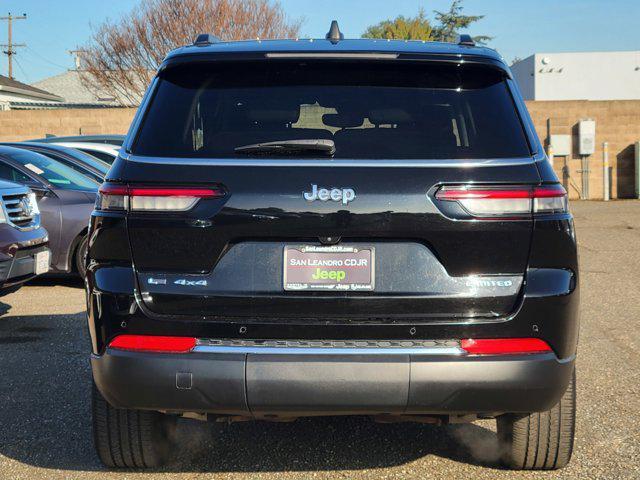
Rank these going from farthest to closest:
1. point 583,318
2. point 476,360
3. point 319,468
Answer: point 583,318 → point 319,468 → point 476,360

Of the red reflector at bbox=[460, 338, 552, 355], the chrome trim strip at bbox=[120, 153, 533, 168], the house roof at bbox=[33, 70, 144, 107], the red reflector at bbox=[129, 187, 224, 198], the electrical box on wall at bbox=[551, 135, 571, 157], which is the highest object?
the chrome trim strip at bbox=[120, 153, 533, 168]

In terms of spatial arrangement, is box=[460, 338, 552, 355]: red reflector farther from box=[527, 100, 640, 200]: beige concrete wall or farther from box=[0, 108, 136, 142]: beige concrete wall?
box=[0, 108, 136, 142]: beige concrete wall

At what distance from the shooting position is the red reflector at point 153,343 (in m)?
3.01

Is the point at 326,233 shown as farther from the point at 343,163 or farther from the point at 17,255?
the point at 17,255

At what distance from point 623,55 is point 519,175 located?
39899 millimetres

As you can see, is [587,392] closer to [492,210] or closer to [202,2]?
[492,210]

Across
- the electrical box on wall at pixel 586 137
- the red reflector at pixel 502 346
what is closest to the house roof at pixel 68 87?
the electrical box on wall at pixel 586 137

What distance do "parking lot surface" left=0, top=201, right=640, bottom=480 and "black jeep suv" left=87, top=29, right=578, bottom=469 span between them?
796 millimetres

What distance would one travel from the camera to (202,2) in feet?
122

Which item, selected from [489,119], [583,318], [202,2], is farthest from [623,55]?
[489,119]

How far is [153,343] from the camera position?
3.04 metres

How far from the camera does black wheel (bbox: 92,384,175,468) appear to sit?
352 centimetres

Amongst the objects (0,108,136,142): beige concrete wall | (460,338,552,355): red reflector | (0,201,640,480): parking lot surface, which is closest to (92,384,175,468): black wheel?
(0,201,640,480): parking lot surface

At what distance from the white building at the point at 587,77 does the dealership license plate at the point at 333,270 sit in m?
37.9
